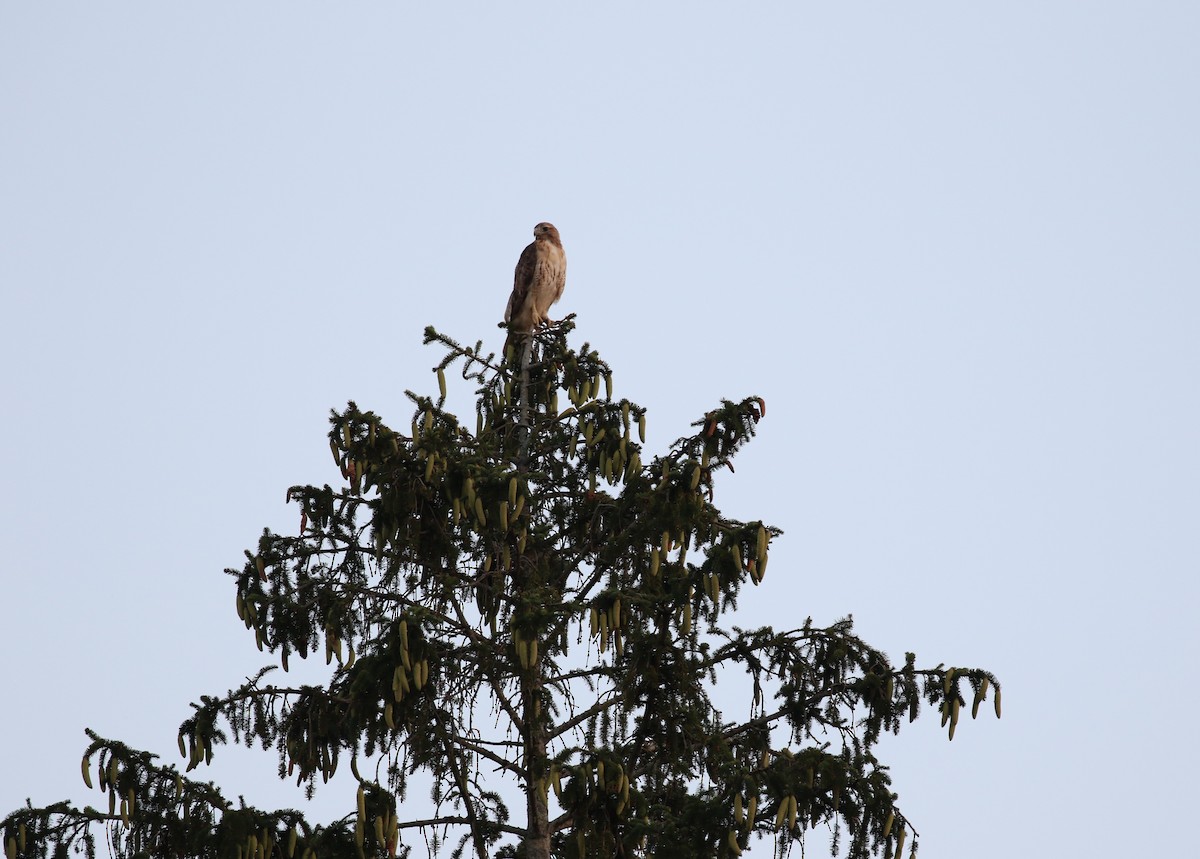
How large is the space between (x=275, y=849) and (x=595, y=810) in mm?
1929

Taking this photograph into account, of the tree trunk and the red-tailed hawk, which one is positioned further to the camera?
the red-tailed hawk

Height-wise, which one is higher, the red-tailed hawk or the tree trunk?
the red-tailed hawk

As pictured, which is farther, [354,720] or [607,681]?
[607,681]

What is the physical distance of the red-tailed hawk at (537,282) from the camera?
1430 cm

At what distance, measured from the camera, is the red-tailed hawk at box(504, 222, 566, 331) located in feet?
46.9

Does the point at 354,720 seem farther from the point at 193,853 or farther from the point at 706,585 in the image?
the point at 706,585

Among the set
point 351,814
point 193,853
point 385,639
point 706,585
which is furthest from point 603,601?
point 193,853

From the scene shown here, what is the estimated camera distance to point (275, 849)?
Result: 9.52 metres

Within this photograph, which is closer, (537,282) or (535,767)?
(535,767)

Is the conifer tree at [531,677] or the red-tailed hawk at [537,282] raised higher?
the red-tailed hawk at [537,282]

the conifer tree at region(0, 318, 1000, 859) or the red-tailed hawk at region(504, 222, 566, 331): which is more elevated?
the red-tailed hawk at region(504, 222, 566, 331)

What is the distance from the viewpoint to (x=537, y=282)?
14.5 m

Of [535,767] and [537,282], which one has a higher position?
[537,282]

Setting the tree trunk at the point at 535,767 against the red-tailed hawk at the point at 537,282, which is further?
the red-tailed hawk at the point at 537,282
